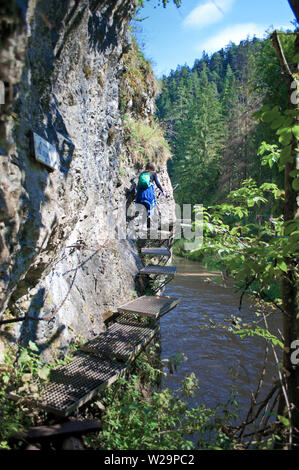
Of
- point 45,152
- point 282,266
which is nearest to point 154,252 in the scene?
point 45,152

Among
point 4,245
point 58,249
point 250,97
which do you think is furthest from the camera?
point 250,97

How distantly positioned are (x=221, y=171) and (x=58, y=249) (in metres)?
30.0

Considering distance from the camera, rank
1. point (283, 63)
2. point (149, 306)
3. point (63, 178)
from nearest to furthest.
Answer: point (283, 63) < point (63, 178) < point (149, 306)

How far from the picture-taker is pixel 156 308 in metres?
5.19

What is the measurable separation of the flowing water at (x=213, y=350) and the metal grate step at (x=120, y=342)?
36.6 inches

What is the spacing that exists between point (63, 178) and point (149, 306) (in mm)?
2818

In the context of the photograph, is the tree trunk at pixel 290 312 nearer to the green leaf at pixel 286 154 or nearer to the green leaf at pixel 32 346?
the green leaf at pixel 286 154

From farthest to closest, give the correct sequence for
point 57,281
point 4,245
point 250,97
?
point 250,97
point 57,281
point 4,245

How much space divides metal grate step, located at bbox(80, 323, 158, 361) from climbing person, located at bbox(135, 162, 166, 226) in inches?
132

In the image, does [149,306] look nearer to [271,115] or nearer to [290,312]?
[290,312]

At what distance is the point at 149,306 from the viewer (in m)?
5.36

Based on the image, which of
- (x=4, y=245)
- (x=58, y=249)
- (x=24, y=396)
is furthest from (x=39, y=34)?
(x=24, y=396)

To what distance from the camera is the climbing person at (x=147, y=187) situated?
7352mm
